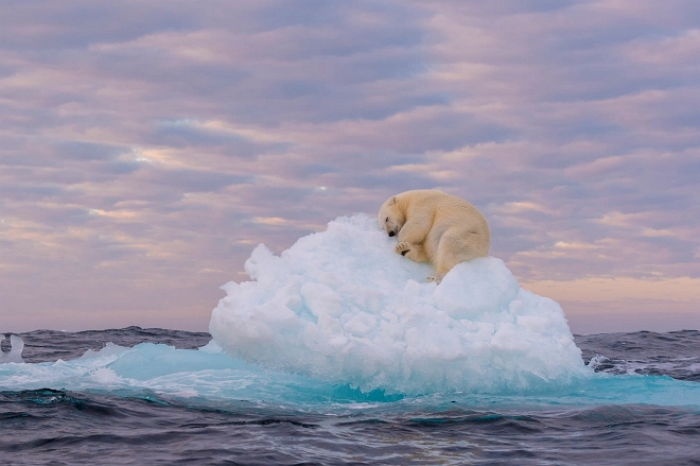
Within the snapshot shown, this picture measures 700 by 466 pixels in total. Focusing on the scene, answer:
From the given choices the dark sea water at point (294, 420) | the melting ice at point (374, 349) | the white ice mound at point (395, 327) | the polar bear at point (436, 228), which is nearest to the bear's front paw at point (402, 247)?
the polar bear at point (436, 228)

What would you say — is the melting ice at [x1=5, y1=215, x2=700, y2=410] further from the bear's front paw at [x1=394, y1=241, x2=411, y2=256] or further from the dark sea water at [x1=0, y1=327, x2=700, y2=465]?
the bear's front paw at [x1=394, y1=241, x2=411, y2=256]

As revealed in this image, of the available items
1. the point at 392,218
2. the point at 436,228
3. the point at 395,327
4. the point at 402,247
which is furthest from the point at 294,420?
the point at 392,218

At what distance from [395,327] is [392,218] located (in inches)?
131

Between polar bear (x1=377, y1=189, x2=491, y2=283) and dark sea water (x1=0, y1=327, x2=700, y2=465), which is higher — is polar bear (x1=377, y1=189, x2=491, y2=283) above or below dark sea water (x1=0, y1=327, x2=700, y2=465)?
above

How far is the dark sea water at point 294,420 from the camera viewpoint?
9245 millimetres

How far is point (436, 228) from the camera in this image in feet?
49.0

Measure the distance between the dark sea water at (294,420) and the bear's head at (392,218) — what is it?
3685mm

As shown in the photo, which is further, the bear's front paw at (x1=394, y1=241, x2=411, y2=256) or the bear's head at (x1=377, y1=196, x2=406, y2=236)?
the bear's head at (x1=377, y1=196, x2=406, y2=236)

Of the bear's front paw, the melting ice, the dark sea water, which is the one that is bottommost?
the dark sea water

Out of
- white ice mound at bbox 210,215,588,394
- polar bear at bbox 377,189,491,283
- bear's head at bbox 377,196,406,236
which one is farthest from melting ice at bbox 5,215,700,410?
bear's head at bbox 377,196,406,236

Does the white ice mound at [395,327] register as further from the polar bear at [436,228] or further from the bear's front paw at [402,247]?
the bear's front paw at [402,247]

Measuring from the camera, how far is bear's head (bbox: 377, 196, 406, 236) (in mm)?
15711

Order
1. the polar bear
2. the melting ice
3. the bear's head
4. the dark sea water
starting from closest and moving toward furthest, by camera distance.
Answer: the dark sea water → the melting ice → the polar bear → the bear's head

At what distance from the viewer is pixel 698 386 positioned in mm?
14641
